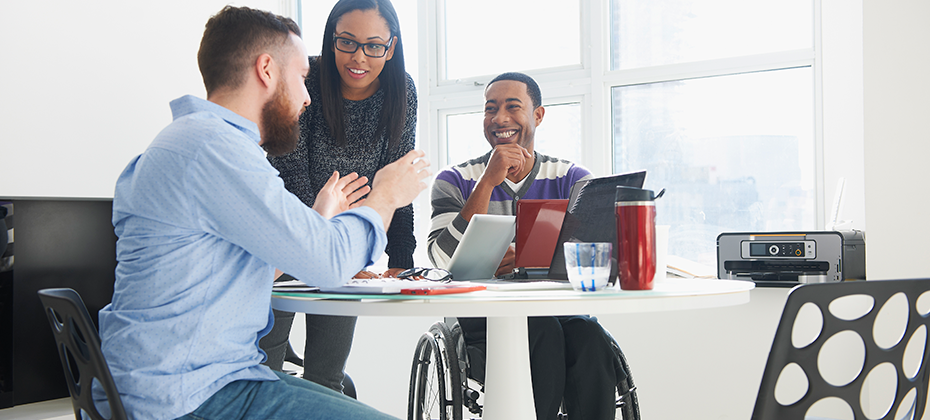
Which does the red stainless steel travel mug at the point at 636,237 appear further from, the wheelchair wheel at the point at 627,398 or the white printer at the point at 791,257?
the white printer at the point at 791,257

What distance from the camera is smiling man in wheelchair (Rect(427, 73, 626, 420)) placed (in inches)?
65.2

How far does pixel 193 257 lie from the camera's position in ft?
3.32

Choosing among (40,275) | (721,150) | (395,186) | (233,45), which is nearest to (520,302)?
(395,186)

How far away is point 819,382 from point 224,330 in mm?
919

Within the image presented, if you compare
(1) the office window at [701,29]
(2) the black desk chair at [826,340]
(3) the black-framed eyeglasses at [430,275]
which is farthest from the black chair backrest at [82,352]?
(1) the office window at [701,29]

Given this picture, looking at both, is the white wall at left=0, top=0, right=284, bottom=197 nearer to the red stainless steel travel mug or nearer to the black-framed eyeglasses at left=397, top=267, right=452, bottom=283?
the black-framed eyeglasses at left=397, top=267, right=452, bottom=283

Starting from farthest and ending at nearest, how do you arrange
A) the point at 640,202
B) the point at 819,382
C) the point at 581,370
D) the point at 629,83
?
the point at 629,83 → the point at 581,370 → the point at 640,202 → the point at 819,382

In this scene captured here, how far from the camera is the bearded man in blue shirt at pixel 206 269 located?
1.00m

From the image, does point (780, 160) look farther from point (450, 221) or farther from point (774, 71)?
point (450, 221)

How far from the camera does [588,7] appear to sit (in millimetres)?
3219

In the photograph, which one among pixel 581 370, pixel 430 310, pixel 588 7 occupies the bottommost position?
pixel 581 370

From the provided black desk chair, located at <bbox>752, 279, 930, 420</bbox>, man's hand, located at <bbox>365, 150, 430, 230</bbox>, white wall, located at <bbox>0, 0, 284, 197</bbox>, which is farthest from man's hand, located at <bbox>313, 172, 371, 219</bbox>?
white wall, located at <bbox>0, 0, 284, 197</bbox>

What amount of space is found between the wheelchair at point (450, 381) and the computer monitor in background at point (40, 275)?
1368 mm

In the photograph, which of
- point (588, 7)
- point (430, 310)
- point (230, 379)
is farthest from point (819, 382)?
point (588, 7)
